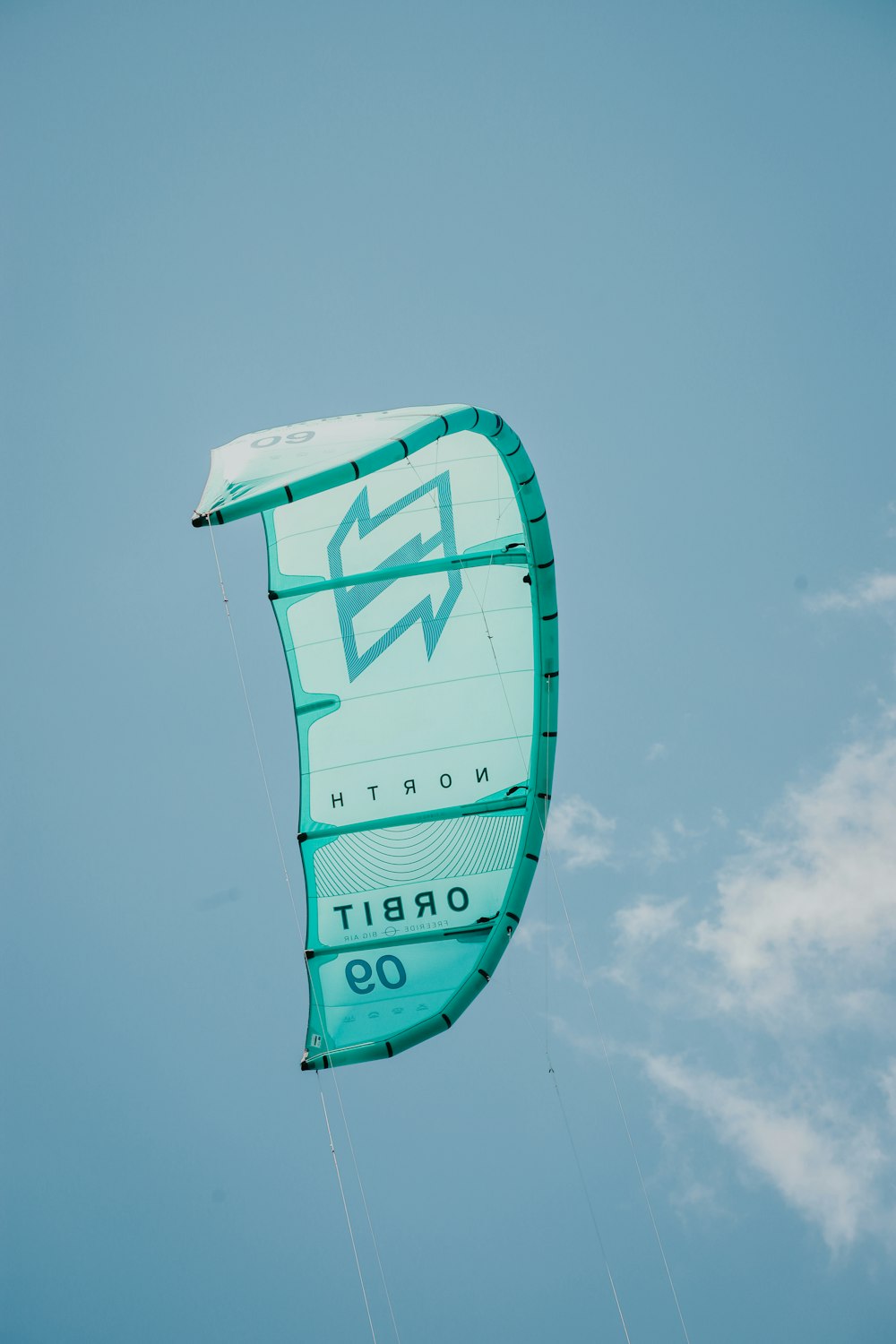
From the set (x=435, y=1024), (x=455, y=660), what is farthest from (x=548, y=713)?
(x=435, y=1024)

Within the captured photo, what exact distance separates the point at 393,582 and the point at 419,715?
4.17 feet

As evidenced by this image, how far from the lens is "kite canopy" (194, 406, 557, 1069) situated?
38.6ft

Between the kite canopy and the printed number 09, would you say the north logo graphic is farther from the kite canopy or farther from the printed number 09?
the printed number 09

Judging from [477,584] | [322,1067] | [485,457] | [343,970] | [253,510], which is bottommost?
[322,1067]

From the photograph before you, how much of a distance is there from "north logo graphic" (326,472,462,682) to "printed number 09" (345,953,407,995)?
2.61 meters

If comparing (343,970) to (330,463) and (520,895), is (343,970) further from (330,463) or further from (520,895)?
(330,463)

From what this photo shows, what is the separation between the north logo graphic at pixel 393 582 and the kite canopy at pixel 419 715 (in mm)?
14

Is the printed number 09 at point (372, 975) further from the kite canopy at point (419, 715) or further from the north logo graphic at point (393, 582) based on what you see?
the north logo graphic at point (393, 582)

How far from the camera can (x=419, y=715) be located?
12.1m

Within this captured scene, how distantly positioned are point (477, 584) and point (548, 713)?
4.52 feet

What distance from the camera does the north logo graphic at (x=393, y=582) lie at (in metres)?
12.1

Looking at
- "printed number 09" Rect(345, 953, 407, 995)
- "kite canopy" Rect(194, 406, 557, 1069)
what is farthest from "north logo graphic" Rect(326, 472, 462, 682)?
"printed number 09" Rect(345, 953, 407, 995)

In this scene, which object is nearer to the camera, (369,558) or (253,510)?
(253,510)

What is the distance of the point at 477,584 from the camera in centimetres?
1213
